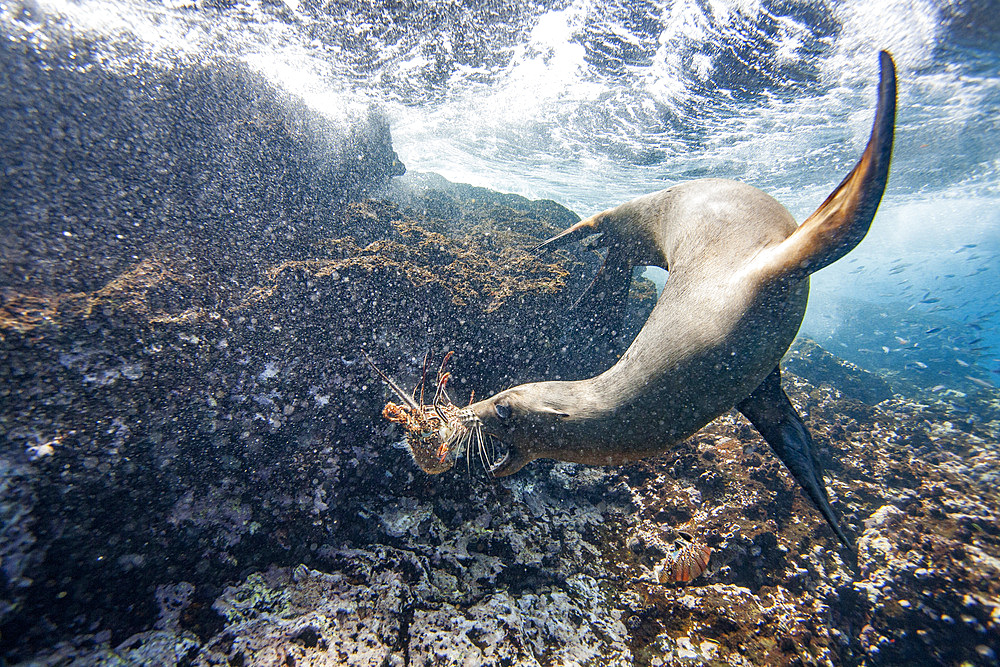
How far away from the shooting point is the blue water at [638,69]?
7312 mm

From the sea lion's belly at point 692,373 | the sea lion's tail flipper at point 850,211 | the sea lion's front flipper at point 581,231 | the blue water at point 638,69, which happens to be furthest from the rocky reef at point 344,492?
the blue water at point 638,69

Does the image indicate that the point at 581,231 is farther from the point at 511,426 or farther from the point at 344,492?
the point at 344,492

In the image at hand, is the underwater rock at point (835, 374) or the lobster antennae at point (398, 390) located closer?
the lobster antennae at point (398, 390)

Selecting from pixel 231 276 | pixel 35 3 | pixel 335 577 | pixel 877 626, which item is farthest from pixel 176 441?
pixel 35 3

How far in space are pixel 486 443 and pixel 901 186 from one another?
31060 mm

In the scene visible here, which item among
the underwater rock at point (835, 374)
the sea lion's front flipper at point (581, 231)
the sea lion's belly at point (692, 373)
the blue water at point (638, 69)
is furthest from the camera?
the underwater rock at point (835, 374)

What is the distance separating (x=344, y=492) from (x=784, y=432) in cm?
349

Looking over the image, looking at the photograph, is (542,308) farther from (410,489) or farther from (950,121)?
(950,121)

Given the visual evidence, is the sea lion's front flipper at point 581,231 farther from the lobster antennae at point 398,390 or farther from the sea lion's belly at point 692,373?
the lobster antennae at point 398,390

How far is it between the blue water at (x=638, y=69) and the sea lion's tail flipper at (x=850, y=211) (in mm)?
7795

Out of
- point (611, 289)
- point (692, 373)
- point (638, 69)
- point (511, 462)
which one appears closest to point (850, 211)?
point (692, 373)

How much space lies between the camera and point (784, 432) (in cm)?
260

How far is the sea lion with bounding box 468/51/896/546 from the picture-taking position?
6.30 ft

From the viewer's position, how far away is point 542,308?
4.39 meters
